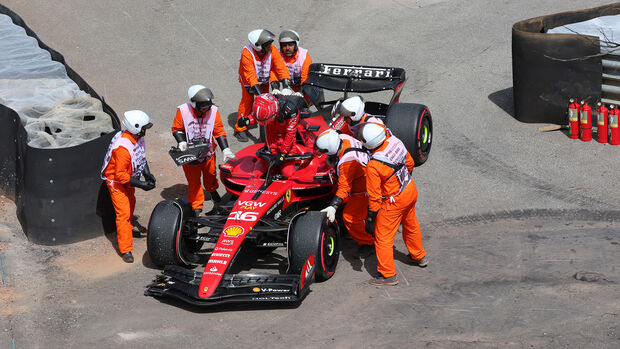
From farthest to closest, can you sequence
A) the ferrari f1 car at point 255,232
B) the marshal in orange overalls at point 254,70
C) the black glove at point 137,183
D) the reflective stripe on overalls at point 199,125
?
the marshal in orange overalls at point 254,70 < the reflective stripe on overalls at point 199,125 < the black glove at point 137,183 < the ferrari f1 car at point 255,232

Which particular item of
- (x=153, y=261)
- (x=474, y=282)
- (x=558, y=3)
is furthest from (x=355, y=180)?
(x=558, y=3)

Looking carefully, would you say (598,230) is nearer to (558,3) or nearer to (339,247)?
(339,247)

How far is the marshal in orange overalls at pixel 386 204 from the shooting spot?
948 cm

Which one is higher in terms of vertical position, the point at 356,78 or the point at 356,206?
the point at 356,78

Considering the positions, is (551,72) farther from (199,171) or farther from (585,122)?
(199,171)

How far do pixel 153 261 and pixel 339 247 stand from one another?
2.35 meters

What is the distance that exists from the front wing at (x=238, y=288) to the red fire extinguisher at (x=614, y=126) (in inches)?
245

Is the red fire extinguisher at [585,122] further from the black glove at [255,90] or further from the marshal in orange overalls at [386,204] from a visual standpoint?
the black glove at [255,90]

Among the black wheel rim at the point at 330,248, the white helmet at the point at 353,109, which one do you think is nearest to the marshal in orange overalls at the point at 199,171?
the white helmet at the point at 353,109

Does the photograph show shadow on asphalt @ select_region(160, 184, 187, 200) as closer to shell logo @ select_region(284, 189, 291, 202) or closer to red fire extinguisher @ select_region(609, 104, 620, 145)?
shell logo @ select_region(284, 189, 291, 202)

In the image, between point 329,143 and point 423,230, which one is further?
point 423,230

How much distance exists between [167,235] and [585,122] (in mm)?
7119

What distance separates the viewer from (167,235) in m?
9.93

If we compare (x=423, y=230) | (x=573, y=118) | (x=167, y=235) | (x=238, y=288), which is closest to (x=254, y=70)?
(x=423, y=230)
